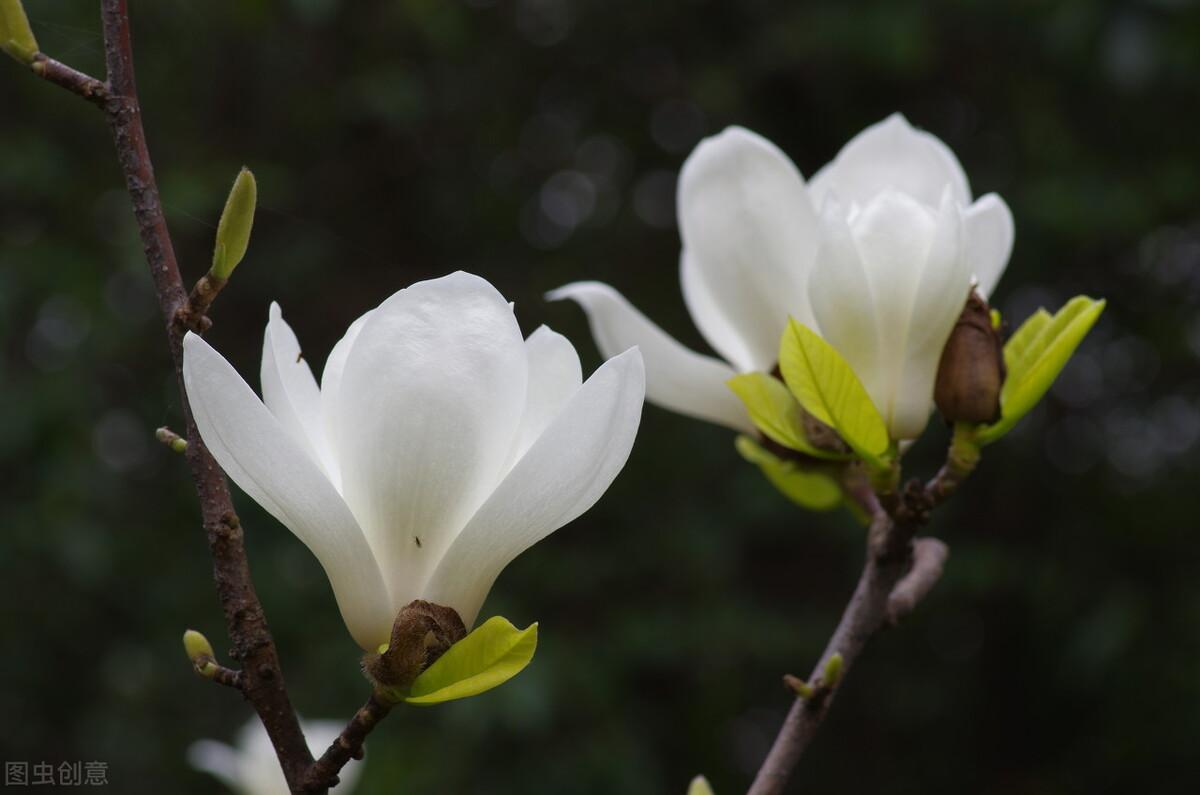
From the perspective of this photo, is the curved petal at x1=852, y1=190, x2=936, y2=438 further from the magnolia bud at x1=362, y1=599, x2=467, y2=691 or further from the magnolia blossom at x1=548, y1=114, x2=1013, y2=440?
the magnolia bud at x1=362, y1=599, x2=467, y2=691

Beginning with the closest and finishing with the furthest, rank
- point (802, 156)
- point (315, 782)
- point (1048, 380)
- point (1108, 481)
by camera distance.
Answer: point (315, 782)
point (1048, 380)
point (1108, 481)
point (802, 156)

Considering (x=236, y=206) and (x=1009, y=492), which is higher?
(x=236, y=206)

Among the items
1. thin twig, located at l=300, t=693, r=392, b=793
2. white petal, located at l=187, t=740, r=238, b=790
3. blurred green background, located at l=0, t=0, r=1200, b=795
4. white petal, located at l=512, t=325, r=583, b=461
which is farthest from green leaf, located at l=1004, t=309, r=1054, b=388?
blurred green background, located at l=0, t=0, r=1200, b=795

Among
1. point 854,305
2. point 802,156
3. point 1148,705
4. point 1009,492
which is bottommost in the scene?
point 1148,705

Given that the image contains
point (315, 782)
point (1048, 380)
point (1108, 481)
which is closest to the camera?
point (315, 782)

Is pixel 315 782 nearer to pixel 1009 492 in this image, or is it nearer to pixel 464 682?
pixel 464 682

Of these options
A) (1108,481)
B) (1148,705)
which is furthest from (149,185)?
(1108,481)

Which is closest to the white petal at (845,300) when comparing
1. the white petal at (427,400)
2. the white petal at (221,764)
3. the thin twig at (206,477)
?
the white petal at (427,400)

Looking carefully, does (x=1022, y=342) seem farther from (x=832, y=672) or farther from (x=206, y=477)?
(x=206, y=477)
